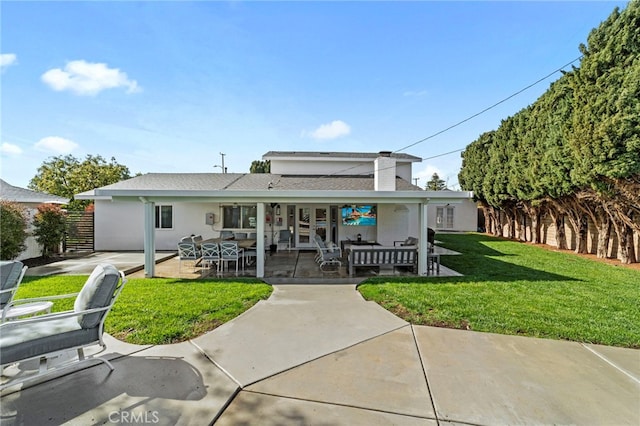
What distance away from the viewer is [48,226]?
37.4 feet

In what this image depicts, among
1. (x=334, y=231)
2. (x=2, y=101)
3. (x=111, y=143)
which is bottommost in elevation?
(x=334, y=231)

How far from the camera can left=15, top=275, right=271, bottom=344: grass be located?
14.4 feet

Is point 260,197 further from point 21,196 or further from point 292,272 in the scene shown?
point 21,196

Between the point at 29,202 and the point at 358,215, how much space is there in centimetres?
1616

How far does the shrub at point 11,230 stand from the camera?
365 inches

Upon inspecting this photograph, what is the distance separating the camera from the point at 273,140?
1873cm

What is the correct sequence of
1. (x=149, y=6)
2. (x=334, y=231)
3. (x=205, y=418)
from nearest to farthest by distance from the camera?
1. (x=205, y=418)
2. (x=149, y=6)
3. (x=334, y=231)

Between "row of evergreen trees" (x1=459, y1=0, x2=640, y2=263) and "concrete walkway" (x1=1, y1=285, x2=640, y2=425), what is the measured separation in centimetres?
858

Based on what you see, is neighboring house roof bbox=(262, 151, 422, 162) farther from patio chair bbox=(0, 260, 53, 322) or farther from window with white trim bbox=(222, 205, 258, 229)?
patio chair bbox=(0, 260, 53, 322)

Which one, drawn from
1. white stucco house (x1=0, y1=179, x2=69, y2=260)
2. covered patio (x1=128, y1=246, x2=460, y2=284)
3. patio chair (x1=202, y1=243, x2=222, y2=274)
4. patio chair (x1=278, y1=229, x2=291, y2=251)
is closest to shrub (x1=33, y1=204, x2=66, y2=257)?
white stucco house (x1=0, y1=179, x2=69, y2=260)

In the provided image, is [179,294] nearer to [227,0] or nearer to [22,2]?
[22,2]

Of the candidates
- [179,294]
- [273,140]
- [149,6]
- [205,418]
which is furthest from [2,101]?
[273,140]

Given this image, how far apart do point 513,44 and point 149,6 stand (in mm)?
10864

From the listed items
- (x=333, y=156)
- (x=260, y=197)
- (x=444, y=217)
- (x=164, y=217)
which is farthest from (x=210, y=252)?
(x=444, y=217)
